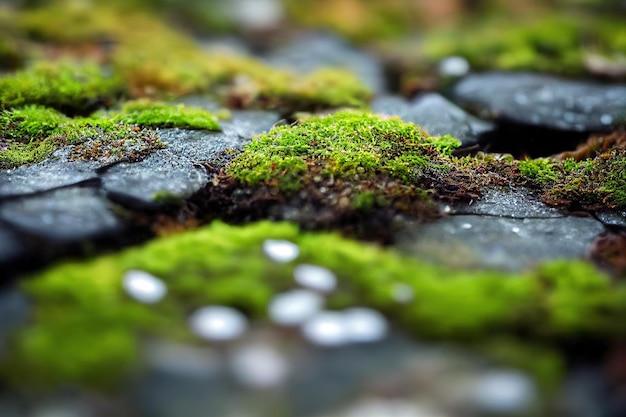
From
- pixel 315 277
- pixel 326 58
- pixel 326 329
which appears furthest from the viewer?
pixel 326 58

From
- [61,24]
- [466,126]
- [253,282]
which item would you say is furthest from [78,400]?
[61,24]

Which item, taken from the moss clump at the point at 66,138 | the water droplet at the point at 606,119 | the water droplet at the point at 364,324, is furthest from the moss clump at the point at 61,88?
the water droplet at the point at 606,119

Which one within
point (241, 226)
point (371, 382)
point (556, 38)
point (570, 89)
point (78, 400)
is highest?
point (556, 38)

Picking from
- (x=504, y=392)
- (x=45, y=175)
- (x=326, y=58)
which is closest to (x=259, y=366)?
(x=504, y=392)

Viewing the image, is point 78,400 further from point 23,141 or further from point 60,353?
point 23,141

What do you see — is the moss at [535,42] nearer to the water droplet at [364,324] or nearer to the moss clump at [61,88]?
the moss clump at [61,88]

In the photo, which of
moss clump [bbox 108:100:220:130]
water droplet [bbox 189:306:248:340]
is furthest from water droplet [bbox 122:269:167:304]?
moss clump [bbox 108:100:220:130]

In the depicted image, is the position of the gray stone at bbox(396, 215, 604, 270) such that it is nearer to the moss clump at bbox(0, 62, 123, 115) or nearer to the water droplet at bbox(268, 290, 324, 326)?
the water droplet at bbox(268, 290, 324, 326)

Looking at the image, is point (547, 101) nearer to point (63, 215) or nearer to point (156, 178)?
point (156, 178)
